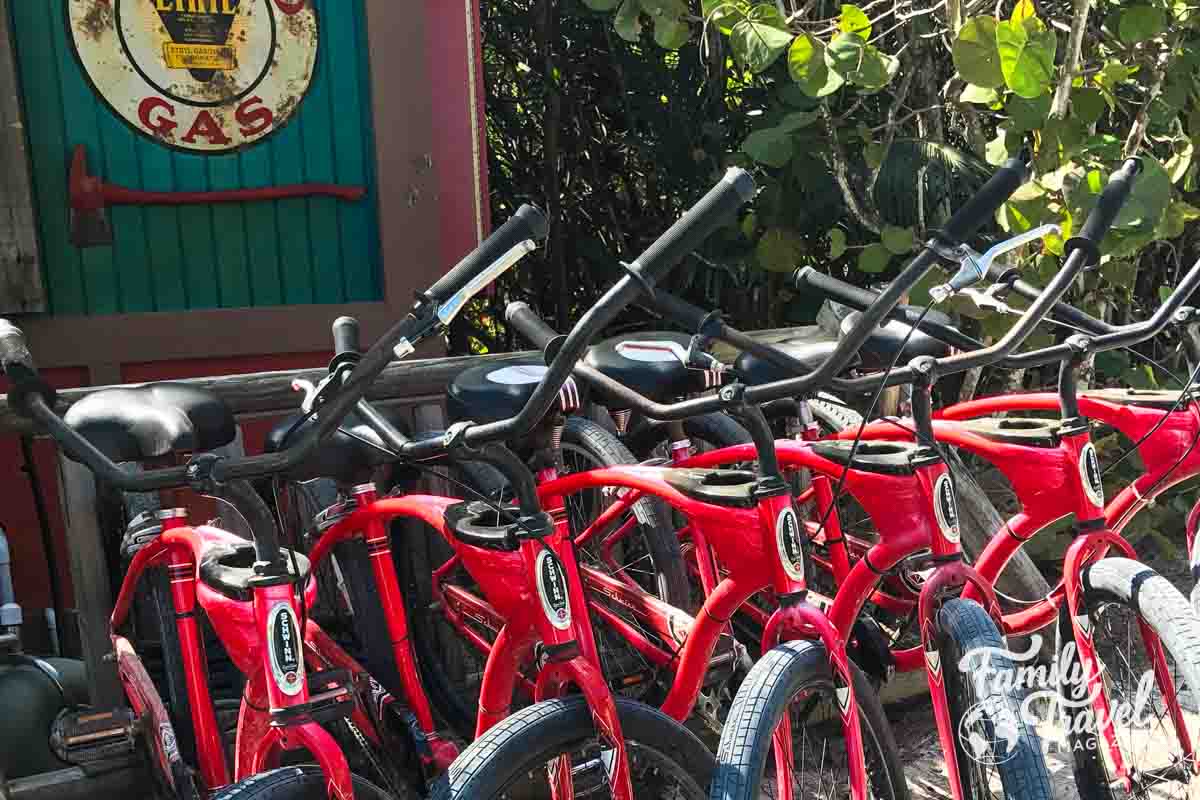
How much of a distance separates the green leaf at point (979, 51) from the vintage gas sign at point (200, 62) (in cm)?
200

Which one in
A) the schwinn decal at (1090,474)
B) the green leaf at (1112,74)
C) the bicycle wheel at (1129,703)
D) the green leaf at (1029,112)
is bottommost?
the bicycle wheel at (1129,703)

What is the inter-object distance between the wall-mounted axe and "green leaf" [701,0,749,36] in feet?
4.34

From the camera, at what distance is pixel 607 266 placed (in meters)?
5.66

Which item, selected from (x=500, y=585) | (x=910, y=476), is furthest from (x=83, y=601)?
(x=910, y=476)

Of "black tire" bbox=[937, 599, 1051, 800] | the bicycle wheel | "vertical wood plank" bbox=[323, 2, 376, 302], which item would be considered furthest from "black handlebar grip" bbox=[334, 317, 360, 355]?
"vertical wood plank" bbox=[323, 2, 376, 302]

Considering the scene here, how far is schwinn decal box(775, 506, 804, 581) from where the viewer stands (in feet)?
6.57

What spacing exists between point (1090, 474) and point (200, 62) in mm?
2823

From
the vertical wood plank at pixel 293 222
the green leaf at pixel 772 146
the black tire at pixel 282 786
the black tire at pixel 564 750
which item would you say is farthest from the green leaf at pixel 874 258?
the black tire at pixel 282 786

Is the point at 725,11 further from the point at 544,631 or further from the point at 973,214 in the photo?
the point at 544,631

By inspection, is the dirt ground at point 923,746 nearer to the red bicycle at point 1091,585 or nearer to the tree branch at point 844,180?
the red bicycle at point 1091,585

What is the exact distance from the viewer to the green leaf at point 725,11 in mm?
3541

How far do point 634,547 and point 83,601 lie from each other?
4.51ft

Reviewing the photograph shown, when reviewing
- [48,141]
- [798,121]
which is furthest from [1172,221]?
[48,141]

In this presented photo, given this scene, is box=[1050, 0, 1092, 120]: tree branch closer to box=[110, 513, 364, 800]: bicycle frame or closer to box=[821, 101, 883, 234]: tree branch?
box=[821, 101, 883, 234]: tree branch
